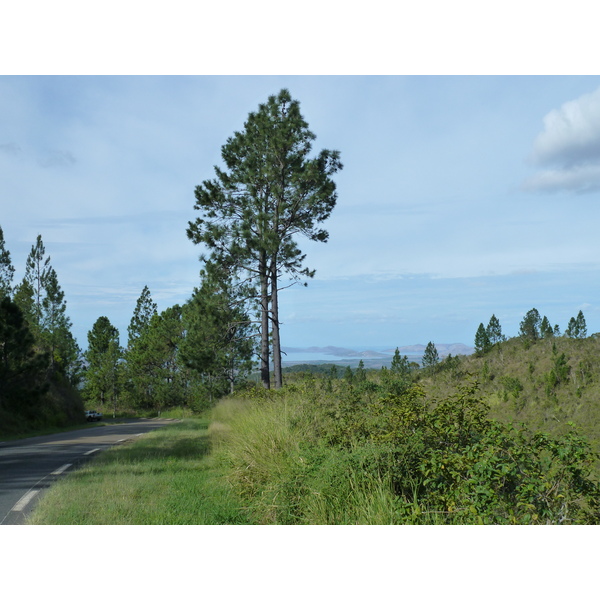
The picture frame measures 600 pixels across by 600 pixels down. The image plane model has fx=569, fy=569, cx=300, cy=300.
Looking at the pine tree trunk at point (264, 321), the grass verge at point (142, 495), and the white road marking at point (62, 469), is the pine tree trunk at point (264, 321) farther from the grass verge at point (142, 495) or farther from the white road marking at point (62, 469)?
the white road marking at point (62, 469)

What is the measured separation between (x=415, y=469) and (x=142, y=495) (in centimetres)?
390

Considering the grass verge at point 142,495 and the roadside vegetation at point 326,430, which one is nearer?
the roadside vegetation at point 326,430

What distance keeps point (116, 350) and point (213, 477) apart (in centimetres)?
5661

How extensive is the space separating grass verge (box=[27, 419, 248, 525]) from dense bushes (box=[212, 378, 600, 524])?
47 cm

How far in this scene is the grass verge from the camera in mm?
6582

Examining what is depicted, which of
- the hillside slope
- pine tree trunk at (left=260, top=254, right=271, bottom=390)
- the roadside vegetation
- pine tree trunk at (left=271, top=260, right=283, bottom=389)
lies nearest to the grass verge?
the roadside vegetation

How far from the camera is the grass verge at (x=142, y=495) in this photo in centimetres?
658

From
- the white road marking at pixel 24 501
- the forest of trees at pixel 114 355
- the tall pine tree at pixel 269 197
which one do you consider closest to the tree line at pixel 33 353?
the forest of trees at pixel 114 355

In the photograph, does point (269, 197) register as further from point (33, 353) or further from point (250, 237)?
point (33, 353)

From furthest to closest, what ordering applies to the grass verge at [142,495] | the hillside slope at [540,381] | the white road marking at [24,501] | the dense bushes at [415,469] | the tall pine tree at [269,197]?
the tall pine tree at [269,197] < the hillside slope at [540,381] < the white road marking at [24,501] < the grass verge at [142,495] < the dense bushes at [415,469]

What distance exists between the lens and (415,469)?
19.7 ft

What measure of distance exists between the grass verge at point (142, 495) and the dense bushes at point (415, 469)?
0.47 metres

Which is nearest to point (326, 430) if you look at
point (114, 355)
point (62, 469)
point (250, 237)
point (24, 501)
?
point (24, 501)

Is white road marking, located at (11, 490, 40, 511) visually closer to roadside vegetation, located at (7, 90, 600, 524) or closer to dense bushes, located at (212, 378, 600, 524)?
roadside vegetation, located at (7, 90, 600, 524)
